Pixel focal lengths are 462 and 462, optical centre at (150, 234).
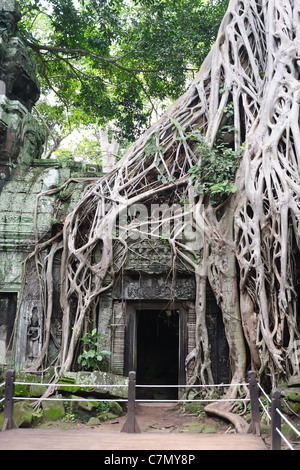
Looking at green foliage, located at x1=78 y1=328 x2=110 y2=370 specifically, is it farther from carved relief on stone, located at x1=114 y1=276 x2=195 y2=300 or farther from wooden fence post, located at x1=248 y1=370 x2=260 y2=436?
wooden fence post, located at x1=248 y1=370 x2=260 y2=436

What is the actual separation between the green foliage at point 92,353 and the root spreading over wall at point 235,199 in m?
0.14

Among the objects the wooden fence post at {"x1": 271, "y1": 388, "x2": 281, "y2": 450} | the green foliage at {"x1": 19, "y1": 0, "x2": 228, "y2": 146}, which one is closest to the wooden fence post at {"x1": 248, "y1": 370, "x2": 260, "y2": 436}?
the wooden fence post at {"x1": 271, "y1": 388, "x2": 281, "y2": 450}

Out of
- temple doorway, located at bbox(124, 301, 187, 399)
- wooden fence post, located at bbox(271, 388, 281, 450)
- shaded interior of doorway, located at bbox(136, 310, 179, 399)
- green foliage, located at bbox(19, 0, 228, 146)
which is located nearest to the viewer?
wooden fence post, located at bbox(271, 388, 281, 450)

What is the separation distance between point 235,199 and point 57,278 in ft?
8.62

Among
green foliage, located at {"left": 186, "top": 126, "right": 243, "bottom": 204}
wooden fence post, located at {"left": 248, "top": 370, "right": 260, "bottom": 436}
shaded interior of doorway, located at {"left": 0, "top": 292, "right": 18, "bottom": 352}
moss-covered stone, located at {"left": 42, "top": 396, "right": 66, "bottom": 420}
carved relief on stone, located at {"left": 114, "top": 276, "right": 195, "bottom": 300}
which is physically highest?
green foliage, located at {"left": 186, "top": 126, "right": 243, "bottom": 204}

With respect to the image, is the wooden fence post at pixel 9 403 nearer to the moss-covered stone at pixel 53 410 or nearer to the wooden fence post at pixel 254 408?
the moss-covered stone at pixel 53 410

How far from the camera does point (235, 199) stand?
5.88 meters

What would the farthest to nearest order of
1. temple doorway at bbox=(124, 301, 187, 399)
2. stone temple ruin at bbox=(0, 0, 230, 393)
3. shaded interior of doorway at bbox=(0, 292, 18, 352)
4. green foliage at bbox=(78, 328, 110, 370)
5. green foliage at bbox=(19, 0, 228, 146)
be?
green foliage at bbox=(19, 0, 228, 146)
temple doorway at bbox=(124, 301, 187, 399)
shaded interior of doorway at bbox=(0, 292, 18, 352)
stone temple ruin at bbox=(0, 0, 230, 393)
green foliage at bbox=(78, 328, 110, 370)

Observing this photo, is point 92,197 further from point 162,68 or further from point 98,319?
point 162,68

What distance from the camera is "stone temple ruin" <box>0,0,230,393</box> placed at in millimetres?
6004

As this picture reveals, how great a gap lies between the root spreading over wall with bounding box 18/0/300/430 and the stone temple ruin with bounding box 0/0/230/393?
0.91 feet

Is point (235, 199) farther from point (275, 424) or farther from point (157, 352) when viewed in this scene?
point (157, 352)

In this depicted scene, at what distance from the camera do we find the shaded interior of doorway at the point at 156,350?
885cm

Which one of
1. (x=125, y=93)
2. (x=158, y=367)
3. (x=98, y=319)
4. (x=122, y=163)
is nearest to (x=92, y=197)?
(x=122, y=163)
